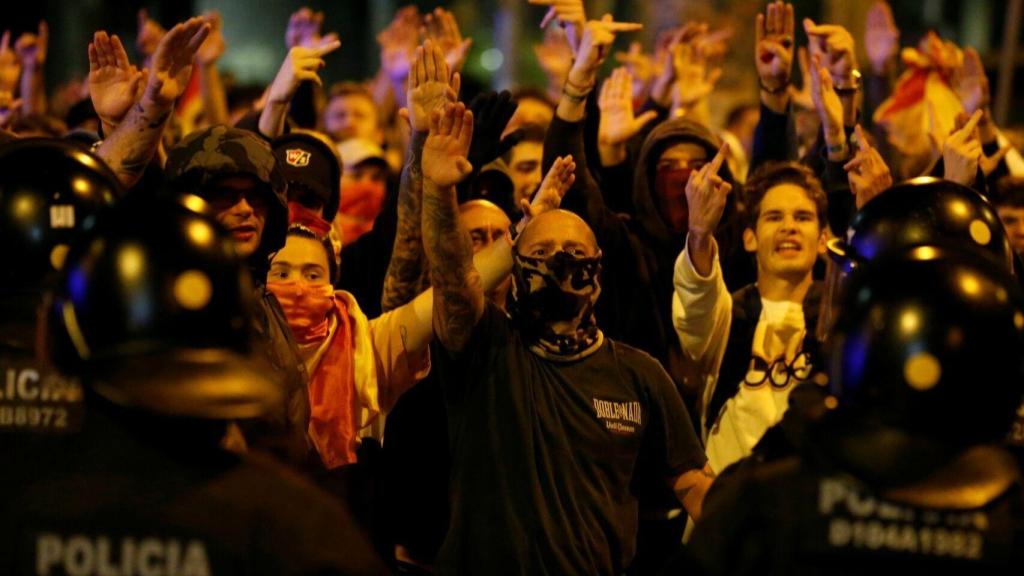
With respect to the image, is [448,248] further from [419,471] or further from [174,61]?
[174,61]

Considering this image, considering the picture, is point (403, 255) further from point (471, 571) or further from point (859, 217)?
point (859, 217)

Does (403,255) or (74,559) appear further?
(403,255)

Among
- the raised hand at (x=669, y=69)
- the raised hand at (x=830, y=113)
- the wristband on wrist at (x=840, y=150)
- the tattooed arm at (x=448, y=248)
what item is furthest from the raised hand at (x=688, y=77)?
the tattooed arm at (x=448, y=248)

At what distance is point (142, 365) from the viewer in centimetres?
277

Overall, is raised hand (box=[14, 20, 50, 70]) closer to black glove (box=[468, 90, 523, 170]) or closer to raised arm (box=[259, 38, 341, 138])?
raised arm (box=[259, 38, 341, 138])

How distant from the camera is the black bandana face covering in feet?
14.7

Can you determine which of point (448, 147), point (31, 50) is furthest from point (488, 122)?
point (31, 50)

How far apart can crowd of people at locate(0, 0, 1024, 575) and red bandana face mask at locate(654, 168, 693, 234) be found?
1 centimetres

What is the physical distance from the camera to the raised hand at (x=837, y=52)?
6203 millimetres

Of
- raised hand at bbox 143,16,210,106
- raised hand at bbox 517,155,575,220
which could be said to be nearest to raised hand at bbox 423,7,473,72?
raised hand at bbox 517,155,575,220

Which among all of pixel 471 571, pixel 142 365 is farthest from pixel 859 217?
pixel 142 365

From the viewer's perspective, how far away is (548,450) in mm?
4352

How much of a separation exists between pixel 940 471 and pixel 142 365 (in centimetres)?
150

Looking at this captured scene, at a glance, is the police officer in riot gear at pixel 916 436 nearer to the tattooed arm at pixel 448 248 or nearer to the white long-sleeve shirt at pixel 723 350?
the tattooed arm at pixel 448 248
